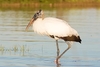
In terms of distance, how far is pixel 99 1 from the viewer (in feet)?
180

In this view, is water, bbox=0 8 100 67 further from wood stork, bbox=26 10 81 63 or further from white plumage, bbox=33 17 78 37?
white plumage, bbox=33 17 78 37

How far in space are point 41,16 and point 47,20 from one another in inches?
7.6

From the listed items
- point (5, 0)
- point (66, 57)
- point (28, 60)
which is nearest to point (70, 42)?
point (66, 57)

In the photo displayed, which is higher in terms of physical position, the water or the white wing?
the white wing

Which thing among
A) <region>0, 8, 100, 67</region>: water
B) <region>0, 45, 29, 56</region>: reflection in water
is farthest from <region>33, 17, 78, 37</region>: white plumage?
<region>0, 45, 29, 56</region>: reflection in water

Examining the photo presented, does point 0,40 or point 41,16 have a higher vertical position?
point 41,16

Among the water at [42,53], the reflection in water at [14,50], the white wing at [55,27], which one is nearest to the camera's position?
the water at [42,53]

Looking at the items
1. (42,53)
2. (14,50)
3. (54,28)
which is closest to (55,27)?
(54,28)

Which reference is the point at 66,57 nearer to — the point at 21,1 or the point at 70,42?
the point at 70,42

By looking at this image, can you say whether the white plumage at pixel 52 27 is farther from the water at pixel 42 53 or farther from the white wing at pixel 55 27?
the water at pixel 42 53

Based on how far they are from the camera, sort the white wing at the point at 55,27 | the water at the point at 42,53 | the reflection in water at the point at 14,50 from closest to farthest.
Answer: the water at the point at 42,53, the white wing at the point at 55,27, the reflection in water at the point at 14,50

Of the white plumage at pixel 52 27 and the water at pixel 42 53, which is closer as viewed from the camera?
the water at pixel 42 53

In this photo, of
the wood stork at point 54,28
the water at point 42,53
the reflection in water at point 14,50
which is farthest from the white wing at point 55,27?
the reflection in water at point 14,50

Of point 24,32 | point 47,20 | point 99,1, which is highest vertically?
point 47,20
